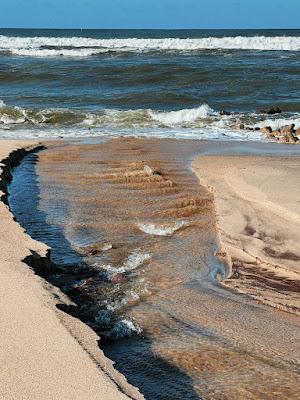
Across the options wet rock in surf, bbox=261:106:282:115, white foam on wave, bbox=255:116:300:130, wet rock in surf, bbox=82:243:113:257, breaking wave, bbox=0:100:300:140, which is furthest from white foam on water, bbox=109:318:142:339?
wet rock in surf, bbox=261:106:282:115

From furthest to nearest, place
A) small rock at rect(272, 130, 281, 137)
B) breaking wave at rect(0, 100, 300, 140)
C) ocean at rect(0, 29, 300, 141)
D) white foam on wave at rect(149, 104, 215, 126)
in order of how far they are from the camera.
Answer: white foam on wave at rect(149, 104, 215, 126), ocean at rect(0, 29, 300, 141), breaking wave at rect(0, 100, 300, 140), small rock at rect(272, 130, 281, 137)

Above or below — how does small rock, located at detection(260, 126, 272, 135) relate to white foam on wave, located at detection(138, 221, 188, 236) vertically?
above

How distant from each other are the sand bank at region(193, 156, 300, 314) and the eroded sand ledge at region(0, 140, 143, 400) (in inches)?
60.9

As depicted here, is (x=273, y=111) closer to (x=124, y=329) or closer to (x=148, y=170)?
(x=148, y=170)

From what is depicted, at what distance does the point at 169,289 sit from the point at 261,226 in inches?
62.9

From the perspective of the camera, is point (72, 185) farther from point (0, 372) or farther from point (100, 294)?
point (0, 372)

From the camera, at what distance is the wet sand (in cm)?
347

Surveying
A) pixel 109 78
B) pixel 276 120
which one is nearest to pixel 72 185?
pixel 276 120

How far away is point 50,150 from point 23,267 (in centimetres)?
607

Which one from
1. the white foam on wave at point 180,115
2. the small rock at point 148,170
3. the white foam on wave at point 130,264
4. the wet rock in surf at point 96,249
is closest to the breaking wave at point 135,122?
the white foam on wave at point 180,115

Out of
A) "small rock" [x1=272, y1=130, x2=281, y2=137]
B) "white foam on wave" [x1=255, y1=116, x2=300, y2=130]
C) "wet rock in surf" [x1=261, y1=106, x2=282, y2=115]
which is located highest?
"wet rock in surf" [x1=261, y1=106, x2=282, y2=115]

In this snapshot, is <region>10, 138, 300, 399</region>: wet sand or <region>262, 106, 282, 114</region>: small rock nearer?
<region>10, 138, 300, 399</region>: wet sand

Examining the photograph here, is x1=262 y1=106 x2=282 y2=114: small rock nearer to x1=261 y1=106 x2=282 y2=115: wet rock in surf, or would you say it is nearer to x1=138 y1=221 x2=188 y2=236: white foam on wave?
x1=261 y1=106 x2=282 y2=115: wet rock in surf

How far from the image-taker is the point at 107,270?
16.3ft
